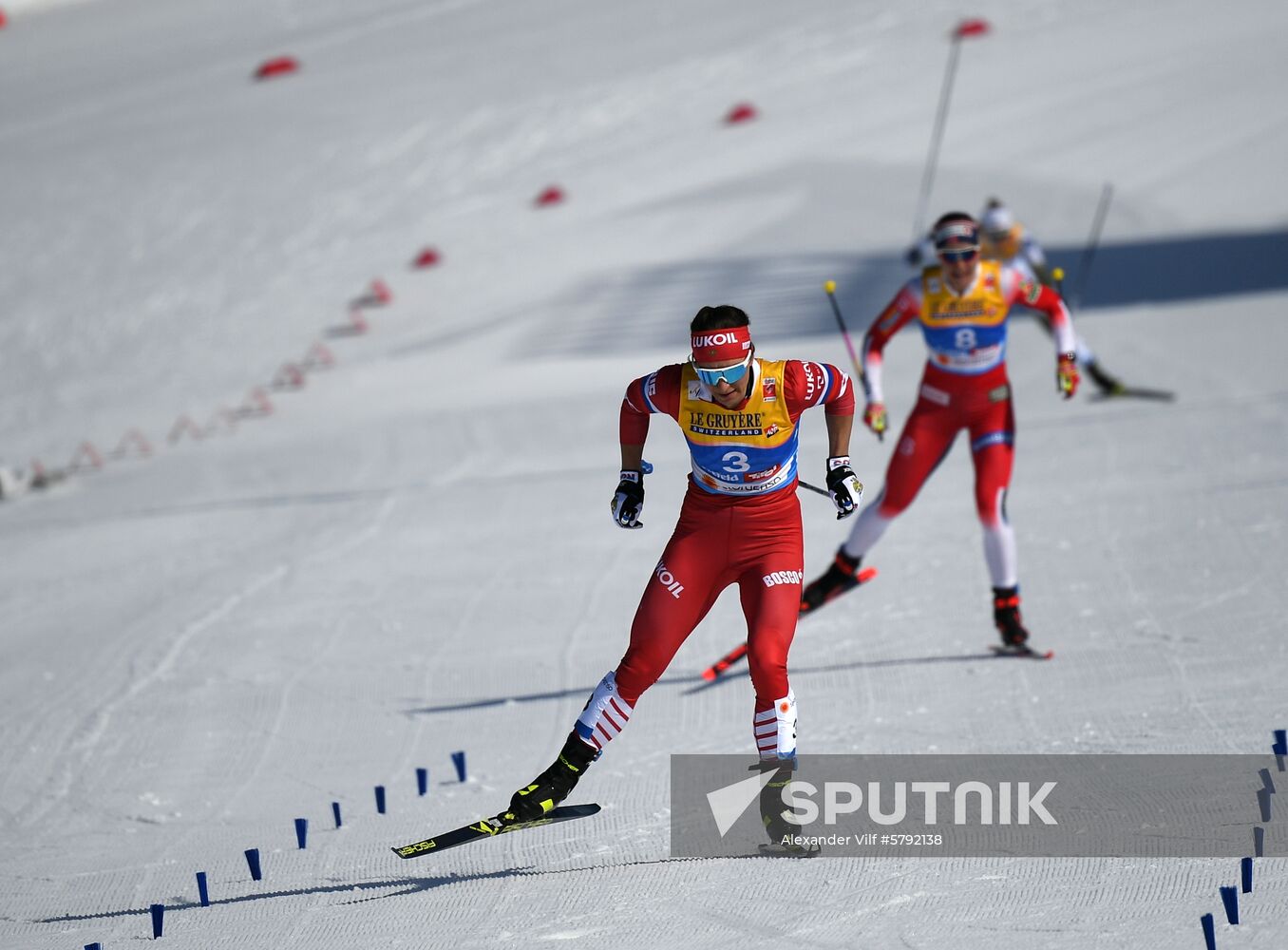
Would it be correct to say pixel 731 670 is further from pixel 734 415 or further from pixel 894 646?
pixel 734 415

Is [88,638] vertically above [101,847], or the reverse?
[88,638]

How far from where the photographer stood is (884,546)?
425 inches

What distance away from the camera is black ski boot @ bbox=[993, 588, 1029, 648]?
8.64 meters

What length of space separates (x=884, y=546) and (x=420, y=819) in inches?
180

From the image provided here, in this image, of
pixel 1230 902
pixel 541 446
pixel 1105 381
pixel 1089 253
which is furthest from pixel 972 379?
pixel 1089 253

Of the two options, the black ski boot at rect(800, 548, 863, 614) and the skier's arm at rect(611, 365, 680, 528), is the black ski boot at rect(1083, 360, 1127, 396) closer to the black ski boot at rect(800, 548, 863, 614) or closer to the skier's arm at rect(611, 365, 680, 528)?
the black ski boot at rect(800, 548, 863, 614)

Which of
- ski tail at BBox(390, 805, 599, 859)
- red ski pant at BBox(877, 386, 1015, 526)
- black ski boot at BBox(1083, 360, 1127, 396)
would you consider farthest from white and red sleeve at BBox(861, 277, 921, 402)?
black ski boot at BBox(1083, 360, 1127, 396)

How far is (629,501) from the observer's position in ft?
22.1

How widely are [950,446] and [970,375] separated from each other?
1.38 feet

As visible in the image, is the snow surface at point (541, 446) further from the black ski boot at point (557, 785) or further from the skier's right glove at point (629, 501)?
the skier's right glove at point (629, 501)

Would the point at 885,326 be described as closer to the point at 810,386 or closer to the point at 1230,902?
the point at 810,386

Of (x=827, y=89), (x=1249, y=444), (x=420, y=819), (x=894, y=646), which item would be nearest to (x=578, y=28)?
(x=827, y=89)

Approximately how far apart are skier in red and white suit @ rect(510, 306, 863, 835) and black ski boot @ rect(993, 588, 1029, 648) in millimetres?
2388

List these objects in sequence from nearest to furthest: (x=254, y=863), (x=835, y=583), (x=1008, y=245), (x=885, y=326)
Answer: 1. (x=254, y=863)
2. (x=885, y=326)
3. (x=835, y=583)
4. (x=1008, y=245)
